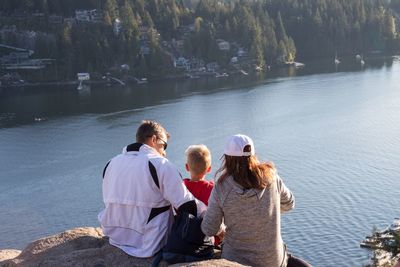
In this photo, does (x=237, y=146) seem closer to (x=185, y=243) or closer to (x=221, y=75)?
(x=185, y=243)

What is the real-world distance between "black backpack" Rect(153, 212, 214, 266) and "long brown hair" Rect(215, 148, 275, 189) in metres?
0.38

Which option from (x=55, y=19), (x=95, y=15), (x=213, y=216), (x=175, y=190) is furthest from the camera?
(x=95, y=15)

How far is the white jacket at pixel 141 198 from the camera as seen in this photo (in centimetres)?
356

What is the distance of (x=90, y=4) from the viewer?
78250mm

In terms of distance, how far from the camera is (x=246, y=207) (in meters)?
3.37

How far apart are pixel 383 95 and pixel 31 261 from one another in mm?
40724

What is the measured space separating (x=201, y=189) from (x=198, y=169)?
195 mm

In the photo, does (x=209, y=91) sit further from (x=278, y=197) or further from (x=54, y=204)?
(x=278, y=197)

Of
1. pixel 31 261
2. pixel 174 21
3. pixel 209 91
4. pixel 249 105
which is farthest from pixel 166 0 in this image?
pixel 31 261

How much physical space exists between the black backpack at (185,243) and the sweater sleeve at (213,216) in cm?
10

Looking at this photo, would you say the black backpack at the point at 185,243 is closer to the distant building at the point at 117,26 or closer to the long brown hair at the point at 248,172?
the long brown hair at the point at 248,172

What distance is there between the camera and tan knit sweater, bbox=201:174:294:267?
3350mm

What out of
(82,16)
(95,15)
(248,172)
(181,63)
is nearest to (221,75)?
(181,63)

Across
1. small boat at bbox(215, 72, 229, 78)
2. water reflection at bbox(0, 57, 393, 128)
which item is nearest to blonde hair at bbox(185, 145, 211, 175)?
water reflection at bbox(0, 57, 393, 128)
